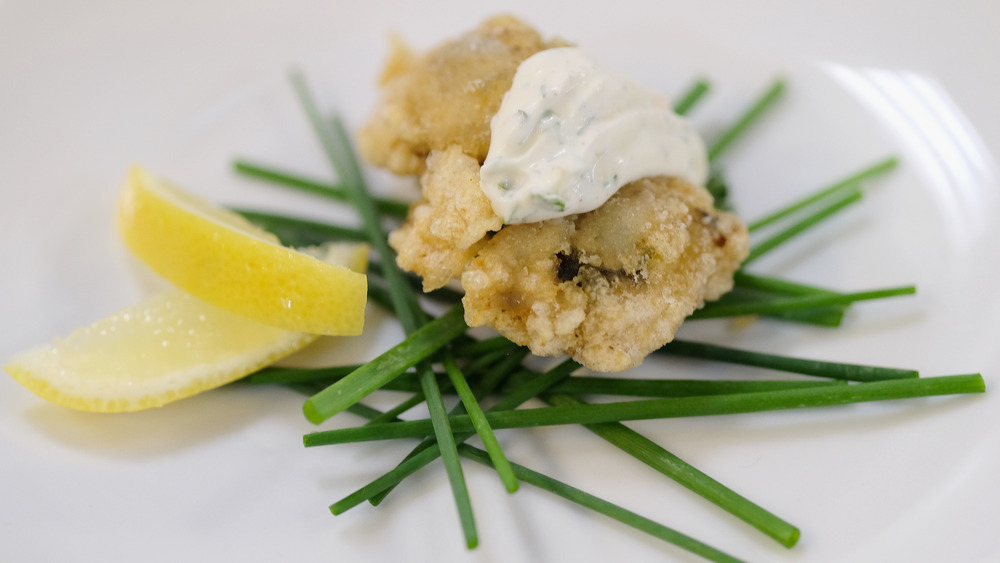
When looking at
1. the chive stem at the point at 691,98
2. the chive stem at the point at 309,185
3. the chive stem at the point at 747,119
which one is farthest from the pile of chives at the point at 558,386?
the chive stem at the point at 691,98

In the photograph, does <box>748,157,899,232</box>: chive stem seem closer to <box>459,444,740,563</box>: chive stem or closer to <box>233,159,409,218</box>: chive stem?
<box>459,444,740,563</box>: chive stem

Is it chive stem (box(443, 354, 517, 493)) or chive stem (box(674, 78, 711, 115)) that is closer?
chive stem (box(443, 354, 517, 493))

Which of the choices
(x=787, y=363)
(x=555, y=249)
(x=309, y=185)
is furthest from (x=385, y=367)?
(x=787, y=363)

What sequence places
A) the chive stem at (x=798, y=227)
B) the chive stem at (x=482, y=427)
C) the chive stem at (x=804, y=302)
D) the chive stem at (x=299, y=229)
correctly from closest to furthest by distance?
the chive stem at (x=482, y=427) → the chive stem at (x=804, y=302) → the chive stem at (x=798, y=227) → the chive stem at (x=299, y=229)

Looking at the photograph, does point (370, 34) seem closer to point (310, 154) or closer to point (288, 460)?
point (310, 154)

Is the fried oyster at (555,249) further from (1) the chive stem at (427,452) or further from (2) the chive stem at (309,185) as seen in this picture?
(2) the chive stem at (309,185)

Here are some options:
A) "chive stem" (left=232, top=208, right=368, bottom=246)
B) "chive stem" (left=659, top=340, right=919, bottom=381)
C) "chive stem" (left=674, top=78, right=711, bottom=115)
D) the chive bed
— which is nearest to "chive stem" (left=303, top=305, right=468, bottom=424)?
the chive bed

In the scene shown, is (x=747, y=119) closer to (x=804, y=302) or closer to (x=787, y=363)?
(x=804, y=302)
